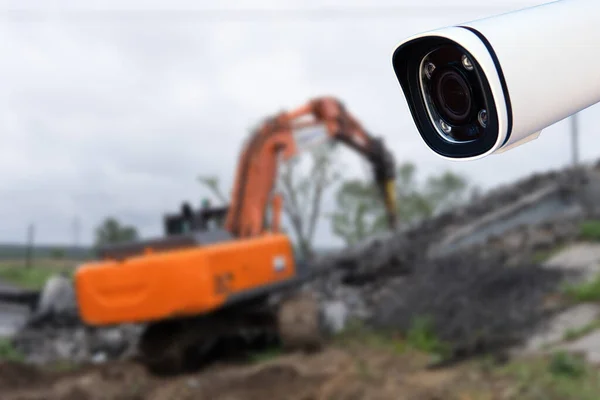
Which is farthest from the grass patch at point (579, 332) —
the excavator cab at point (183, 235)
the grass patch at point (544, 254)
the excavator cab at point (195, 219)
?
the excavator cab at point (195, 219)

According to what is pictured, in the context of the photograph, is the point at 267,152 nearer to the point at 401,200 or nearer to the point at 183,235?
the point at 183,235

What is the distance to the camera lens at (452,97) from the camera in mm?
1661

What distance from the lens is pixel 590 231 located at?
12.4 meters

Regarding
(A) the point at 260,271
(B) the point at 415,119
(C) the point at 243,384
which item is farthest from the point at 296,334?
(B) the point at 415,119

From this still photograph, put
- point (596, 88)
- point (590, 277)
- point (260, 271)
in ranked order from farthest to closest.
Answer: point (590, 277)
point (260, 271)
point (596, 88)

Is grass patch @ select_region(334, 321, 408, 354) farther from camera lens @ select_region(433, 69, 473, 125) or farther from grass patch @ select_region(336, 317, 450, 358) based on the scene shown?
camera lens @ select_region(433, 69, 473, 125)

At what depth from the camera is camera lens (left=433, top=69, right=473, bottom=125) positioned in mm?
1661

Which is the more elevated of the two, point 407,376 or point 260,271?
point 260,271

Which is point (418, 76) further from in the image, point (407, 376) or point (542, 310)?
point (542, 310)

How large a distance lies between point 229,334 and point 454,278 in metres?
3.06

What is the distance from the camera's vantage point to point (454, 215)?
53.6 feet

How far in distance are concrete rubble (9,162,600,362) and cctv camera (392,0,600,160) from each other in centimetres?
638

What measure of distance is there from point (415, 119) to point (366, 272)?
11.1 metres

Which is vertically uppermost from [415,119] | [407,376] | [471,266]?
[415,119]
